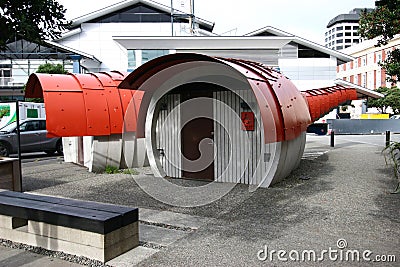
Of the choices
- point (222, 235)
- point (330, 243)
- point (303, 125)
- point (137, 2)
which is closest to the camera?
point (330, 243)

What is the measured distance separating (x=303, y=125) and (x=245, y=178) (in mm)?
2228

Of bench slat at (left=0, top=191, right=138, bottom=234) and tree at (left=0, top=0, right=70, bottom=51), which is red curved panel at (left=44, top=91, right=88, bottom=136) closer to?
tree at (left=0, top=0, right=70, bottom=51)

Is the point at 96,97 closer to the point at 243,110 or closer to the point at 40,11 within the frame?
the point at 243,110

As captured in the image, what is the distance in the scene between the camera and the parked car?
16.2 m

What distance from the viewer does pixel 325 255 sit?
16.5 ft

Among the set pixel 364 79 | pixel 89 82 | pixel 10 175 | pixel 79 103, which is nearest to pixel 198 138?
pixel 79 103

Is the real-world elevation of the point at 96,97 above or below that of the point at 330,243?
above

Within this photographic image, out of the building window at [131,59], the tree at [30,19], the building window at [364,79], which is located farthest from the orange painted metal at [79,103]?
the building window at [364,79]

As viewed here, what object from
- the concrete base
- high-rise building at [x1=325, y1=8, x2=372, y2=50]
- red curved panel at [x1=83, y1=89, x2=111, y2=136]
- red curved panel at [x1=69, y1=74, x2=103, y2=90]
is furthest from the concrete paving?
high-rise building at [x1=325, y1=8, x2=372, y2=50]

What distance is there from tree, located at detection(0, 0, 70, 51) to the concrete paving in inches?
120

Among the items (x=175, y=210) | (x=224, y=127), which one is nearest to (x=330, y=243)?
(x=175, y=210)

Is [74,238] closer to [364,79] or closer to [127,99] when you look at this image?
[127,99]

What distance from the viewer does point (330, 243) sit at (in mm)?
5445

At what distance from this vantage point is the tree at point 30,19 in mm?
5496
